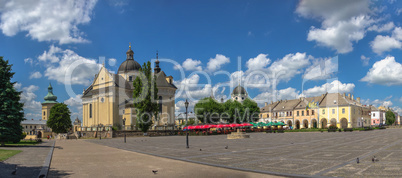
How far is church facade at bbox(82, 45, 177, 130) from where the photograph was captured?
66125 mm

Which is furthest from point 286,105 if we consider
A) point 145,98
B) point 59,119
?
point 59,119

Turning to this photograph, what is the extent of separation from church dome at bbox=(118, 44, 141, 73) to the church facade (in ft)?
3.75

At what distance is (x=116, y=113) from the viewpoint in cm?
6662

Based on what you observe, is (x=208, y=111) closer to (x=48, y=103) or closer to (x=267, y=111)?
(x=267, y=111)

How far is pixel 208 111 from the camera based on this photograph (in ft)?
263

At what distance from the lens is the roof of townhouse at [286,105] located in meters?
94.9

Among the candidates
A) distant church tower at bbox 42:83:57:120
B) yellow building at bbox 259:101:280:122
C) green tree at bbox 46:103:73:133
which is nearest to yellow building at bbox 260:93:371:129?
yellow building at bbox 259:101:280:122

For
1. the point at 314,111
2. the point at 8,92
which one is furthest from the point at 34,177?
the point at 314,111

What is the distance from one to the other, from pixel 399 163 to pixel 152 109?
4504cm

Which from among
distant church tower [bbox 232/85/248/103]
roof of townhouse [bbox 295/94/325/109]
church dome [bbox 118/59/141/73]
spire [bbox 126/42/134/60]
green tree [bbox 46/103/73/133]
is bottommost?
green tree [bbox 46/103/73/133]

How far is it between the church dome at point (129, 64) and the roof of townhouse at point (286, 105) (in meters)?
50.2

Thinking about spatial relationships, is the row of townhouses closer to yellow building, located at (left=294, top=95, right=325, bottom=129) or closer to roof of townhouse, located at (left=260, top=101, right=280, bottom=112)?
yellow building, located at (left=294, top=95, right=325, bottom=129)

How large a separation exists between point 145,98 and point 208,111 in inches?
1193

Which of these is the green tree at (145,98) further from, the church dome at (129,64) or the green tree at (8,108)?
the green tree at (8,108)
